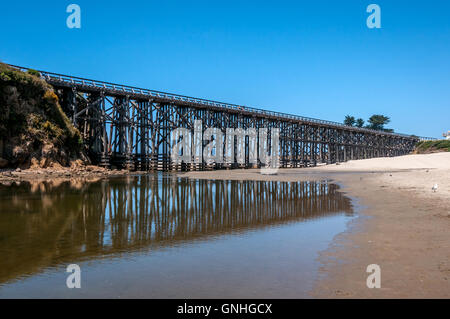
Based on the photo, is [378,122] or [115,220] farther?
[378,122]

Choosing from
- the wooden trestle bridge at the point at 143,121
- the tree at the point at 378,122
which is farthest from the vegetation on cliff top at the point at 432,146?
the wooden trestle bridge at the point at 143,121

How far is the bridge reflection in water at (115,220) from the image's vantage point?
6.72 m

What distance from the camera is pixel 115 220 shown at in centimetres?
1007

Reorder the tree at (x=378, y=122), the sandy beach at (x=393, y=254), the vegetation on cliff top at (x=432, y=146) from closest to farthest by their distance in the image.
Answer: the sandy beach at (x=393, y=254) < the vegetation on cliff top at (x=432, y=146) < the tree at (x=378, y=122)

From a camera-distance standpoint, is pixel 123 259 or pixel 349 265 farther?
pixel 123 259

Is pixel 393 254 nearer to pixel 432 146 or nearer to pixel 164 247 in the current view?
pixel 164 247

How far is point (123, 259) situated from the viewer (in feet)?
20.5

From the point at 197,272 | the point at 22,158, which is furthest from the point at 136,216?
the point at 22,158

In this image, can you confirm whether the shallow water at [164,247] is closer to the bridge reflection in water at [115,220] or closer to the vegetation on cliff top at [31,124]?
the bridge reflection in water at [115,220]

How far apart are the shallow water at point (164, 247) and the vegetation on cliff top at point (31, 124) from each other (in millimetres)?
15418

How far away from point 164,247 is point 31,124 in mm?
25425

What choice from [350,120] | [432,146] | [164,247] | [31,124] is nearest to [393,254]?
[164,247]
